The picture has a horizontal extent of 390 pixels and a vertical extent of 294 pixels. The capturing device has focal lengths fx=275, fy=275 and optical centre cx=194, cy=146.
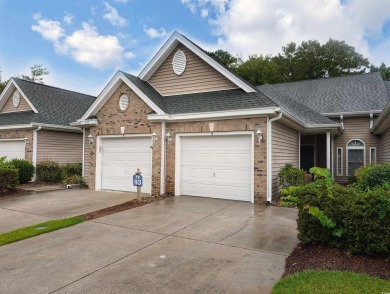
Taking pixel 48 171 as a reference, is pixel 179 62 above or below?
above

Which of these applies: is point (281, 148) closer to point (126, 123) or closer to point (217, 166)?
point (217, 166)

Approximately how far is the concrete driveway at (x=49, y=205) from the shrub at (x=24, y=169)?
11.0 feet

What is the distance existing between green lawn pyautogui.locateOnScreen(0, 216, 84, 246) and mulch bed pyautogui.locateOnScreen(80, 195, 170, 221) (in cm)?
39

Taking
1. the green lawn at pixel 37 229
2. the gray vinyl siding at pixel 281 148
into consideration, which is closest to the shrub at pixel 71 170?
the green lawn at pixel 37 229

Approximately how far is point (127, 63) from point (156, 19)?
695cm

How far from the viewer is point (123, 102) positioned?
11242 millimetres

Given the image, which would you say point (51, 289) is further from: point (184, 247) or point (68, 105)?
point (68, 105)

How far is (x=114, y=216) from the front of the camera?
7.51m

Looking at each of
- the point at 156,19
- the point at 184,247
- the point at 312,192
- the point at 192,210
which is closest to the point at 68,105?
the point at 156,19

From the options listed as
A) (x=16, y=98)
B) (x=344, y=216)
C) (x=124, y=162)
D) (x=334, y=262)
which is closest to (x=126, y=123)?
(x=124, y=162)

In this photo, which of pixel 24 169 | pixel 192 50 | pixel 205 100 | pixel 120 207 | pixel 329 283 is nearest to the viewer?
pixel 329 283

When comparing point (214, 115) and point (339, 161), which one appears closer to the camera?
point (214, 115)

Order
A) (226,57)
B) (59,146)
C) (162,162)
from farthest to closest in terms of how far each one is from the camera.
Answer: (226,57)
(59,146)
(162,162)

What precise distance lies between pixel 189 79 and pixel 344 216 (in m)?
8.36
